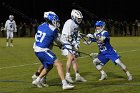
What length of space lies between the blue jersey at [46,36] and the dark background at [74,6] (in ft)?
142

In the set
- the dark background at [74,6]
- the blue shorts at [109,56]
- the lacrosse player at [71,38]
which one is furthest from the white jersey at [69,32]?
the dark background at [74,6]

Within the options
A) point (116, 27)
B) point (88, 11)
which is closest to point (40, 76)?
point (88, 11)

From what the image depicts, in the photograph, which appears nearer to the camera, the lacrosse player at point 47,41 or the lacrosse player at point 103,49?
the lacrosse player at point 47,41

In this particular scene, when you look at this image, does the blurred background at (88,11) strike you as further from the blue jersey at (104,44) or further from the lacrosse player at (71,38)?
the lacrosse player at (71,38)

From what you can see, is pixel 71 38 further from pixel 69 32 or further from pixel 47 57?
pixel 47 57

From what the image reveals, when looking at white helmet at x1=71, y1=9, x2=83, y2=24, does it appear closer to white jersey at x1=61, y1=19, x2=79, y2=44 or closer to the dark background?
white jersey at x1=61, y1=19, x2=79, y2=44

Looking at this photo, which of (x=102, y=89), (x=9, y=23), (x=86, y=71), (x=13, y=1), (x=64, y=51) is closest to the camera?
(x=102, y=89)

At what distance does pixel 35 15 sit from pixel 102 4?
26.6 feet

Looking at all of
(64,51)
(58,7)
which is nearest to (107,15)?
(58,7)

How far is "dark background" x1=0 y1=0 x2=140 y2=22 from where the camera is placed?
56.0 meters

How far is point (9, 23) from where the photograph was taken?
114ft

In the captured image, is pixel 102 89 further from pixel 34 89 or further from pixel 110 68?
pixel 110 68

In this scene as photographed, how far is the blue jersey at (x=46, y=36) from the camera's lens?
39.7 feet

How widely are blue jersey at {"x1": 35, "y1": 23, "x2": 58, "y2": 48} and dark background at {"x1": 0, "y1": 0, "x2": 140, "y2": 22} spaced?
142 ft
